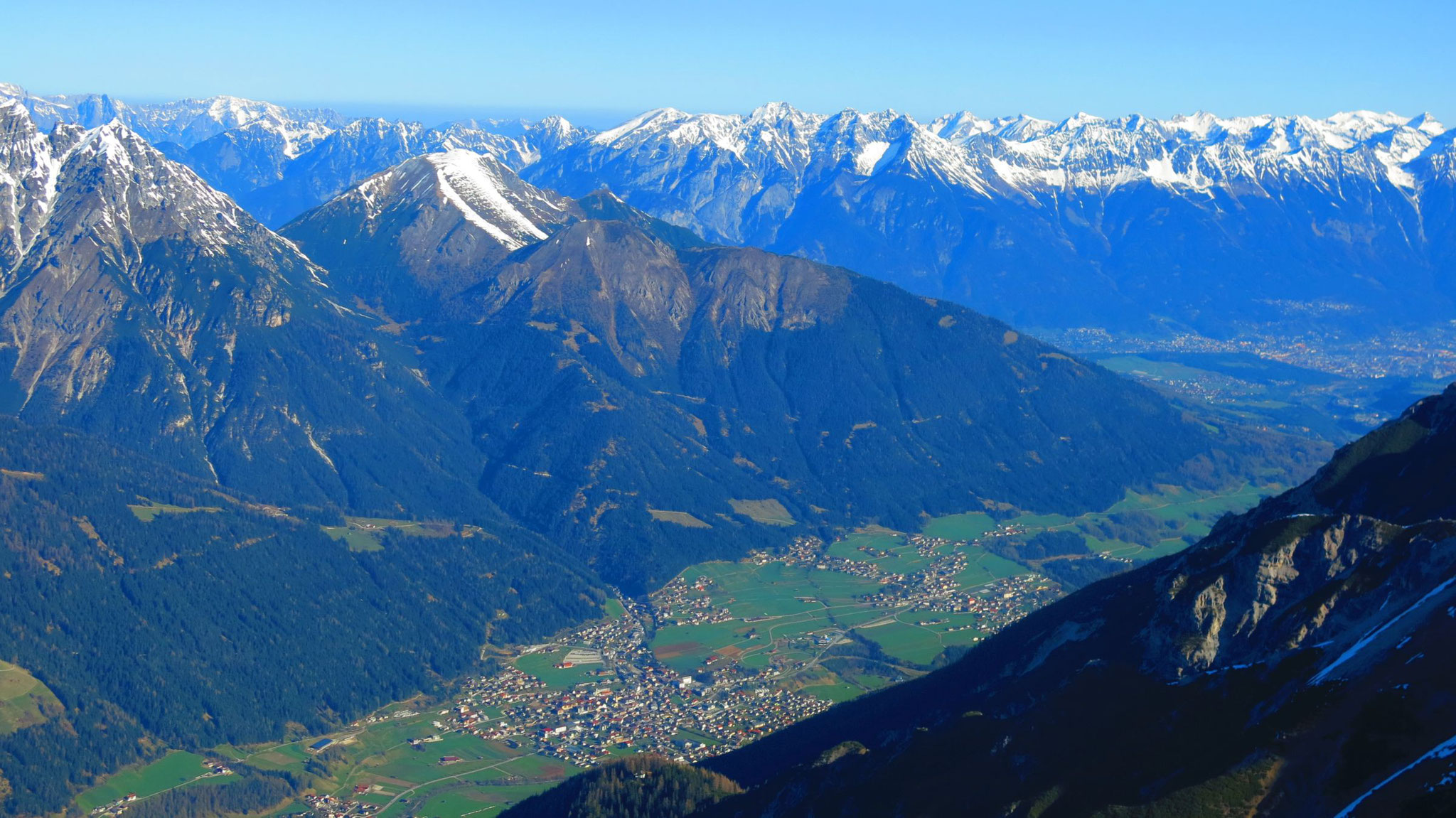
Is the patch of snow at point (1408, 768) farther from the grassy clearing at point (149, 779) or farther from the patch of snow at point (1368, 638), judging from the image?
the grassy clearing at point (149, 779)

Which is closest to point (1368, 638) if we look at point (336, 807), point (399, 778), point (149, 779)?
point (336, 807)

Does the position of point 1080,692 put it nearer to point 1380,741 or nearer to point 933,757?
point 933,757

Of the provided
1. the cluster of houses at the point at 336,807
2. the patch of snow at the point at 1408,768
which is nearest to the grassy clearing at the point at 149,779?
the cluster of houses at the point at 336,807

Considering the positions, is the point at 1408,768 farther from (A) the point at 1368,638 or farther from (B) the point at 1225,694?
(B) the point at 1225,694

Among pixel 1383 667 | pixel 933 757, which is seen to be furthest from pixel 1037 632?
pixel 1383 667

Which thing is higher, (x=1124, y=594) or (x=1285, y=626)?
(x=1285, y=626)

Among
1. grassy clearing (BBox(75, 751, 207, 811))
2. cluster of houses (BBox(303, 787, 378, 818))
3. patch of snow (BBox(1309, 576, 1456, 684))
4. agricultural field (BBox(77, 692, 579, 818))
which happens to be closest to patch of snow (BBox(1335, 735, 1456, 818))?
patch of snow (BBox(1309, 576, 1456, 684))

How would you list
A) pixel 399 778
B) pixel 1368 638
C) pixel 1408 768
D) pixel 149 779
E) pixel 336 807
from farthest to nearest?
pixel 399 778
pixel 149 779
pixel 336 807
pixel 1368 638
pixel 1408 768

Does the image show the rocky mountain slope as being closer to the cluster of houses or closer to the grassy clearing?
the cluster of houses

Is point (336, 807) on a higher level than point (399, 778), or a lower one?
lower
